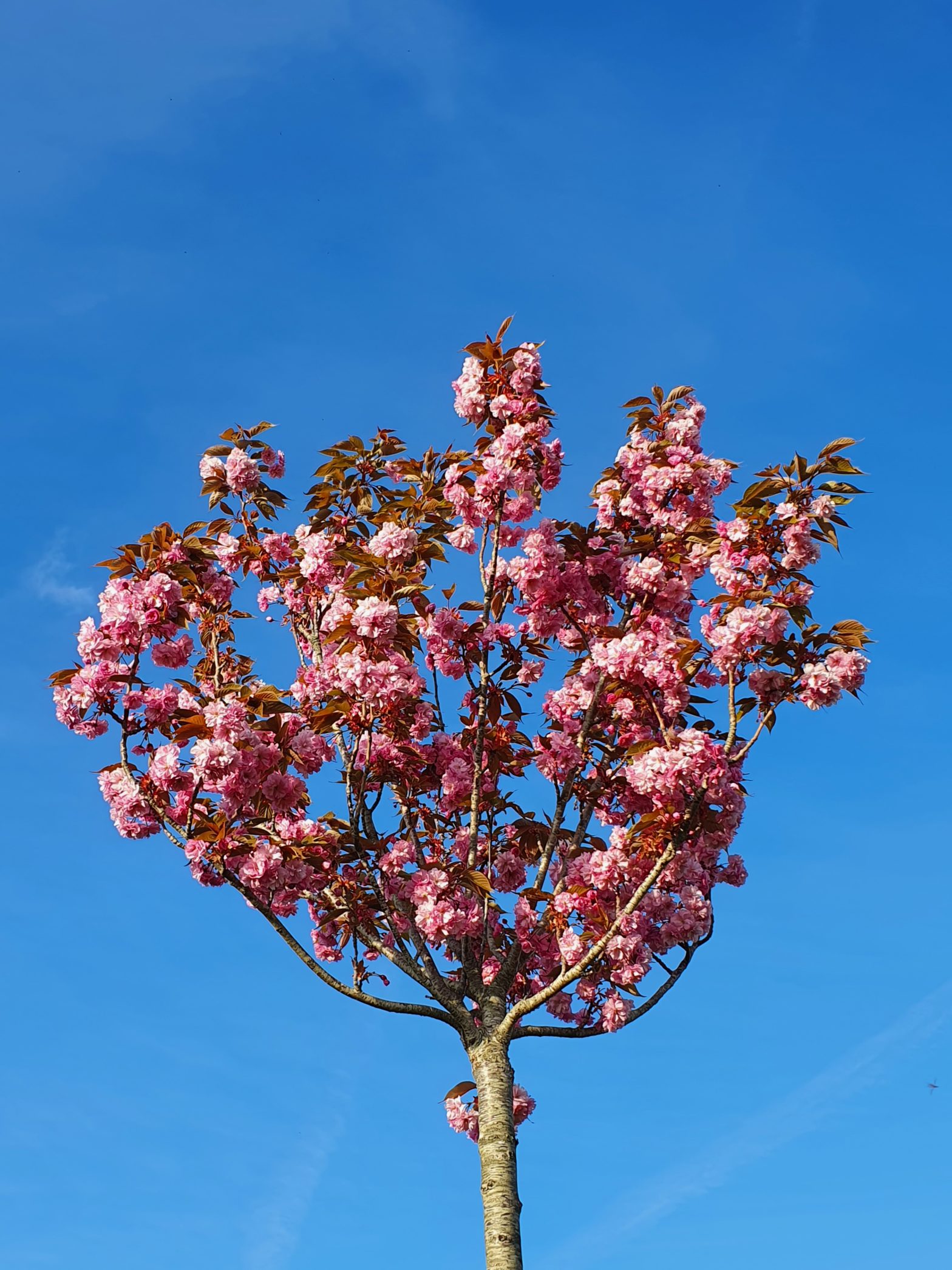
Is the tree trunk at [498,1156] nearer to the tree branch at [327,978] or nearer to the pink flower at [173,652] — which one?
the tree branch at [327,978]

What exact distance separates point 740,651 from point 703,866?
6.84 ft

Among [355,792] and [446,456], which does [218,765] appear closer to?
[355,792]

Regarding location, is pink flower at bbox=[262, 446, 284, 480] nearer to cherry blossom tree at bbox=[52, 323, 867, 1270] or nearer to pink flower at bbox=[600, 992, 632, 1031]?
cherry blossom tree at bbox=[52, 323, 867, 1270]

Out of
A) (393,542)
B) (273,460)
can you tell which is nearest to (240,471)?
(273,460)

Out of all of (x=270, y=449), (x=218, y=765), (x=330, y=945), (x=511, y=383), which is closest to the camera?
(x=218, y=765)

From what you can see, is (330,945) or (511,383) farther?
(330,945)

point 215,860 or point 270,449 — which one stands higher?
point 270,449

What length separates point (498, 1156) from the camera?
27.0 feet

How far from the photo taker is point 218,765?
8.10 meters

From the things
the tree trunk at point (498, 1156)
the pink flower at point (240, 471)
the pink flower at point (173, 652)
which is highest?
the pink flower at point (240, 471)

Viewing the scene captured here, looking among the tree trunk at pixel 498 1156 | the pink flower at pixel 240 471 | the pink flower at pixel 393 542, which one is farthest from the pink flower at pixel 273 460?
the tree trunk at pixel 498 1156

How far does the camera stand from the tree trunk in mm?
7992

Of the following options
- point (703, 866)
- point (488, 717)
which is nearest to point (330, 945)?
point (488, 717)

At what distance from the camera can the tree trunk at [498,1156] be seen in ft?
26.2
